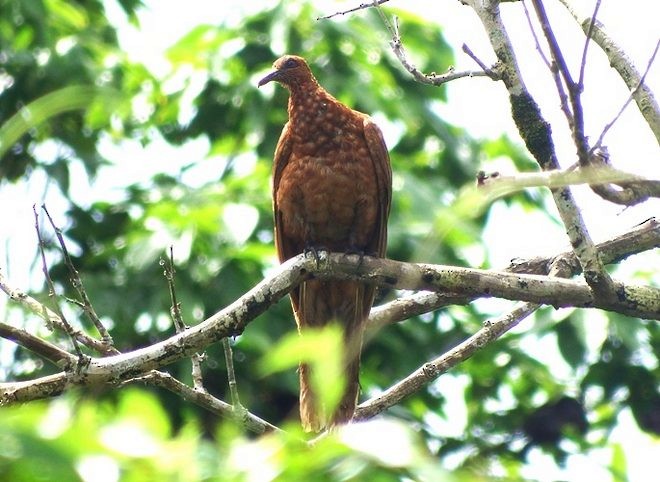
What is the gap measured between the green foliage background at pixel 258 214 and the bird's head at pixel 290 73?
95cm

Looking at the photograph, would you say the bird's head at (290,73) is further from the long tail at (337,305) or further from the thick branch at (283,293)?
the thick branch at (283,293)

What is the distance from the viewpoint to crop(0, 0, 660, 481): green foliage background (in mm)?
6586

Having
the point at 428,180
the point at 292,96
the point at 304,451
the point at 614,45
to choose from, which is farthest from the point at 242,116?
the point at 304,451

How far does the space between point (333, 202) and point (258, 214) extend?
5.95 feet

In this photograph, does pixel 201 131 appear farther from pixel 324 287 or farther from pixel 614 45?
pixel 614 45

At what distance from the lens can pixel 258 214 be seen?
22.9 ft

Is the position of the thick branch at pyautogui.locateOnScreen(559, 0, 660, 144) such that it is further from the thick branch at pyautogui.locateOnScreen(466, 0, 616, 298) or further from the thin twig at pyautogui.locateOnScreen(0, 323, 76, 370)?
the thin twig at pyautogui.locateOnScreen(0, 323, 76, 370)

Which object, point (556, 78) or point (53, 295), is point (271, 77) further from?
point (556, 78)

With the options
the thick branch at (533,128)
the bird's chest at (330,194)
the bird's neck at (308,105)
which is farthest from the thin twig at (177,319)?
the bird's neck at (308,105)

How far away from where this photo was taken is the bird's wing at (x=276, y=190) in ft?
17.7

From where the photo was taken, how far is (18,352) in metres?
7.02

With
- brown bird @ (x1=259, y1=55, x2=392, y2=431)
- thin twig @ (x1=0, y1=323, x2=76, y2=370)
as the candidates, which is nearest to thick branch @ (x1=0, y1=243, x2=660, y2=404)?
thin twig @ (x1=0, y1=323, x2=76, y2=370)

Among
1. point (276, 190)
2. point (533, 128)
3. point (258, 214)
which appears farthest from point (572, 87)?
point (258, 214)

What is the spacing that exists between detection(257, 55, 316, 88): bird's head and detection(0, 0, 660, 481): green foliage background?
95 centimetres
